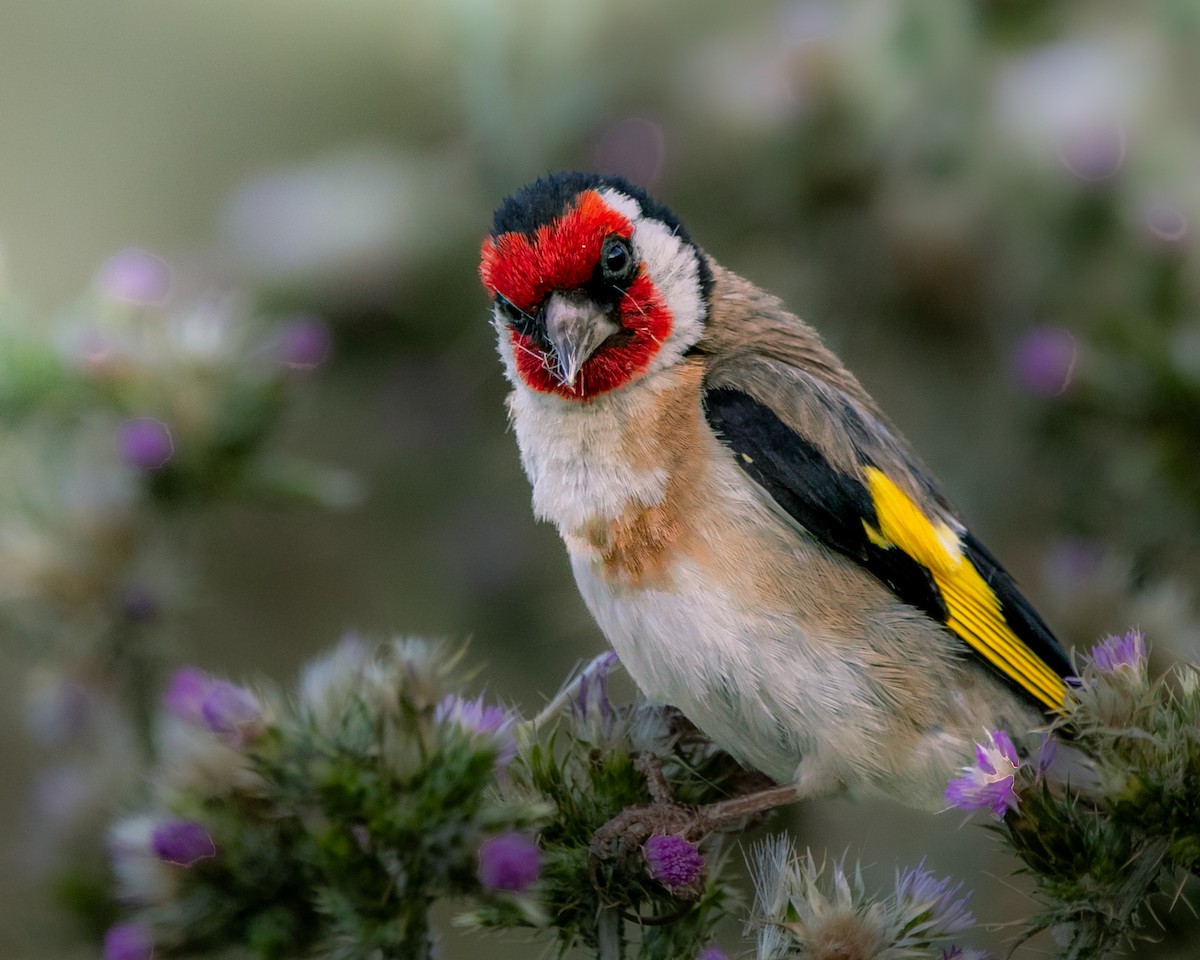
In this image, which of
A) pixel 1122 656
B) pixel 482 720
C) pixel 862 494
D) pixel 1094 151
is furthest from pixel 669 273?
pixel 1094 151

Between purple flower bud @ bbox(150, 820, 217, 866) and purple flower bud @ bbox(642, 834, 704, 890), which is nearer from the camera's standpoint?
purple flower bud @ bbox(642, 834, 704, 890)

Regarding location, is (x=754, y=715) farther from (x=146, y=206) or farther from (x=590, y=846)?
(x=146, y=206)

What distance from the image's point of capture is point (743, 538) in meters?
2.52

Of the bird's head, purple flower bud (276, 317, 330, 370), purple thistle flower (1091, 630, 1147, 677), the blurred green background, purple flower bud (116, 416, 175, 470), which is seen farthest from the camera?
the blurred green background

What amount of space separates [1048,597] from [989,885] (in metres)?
0.76

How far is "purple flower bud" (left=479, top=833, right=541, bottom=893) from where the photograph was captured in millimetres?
2053

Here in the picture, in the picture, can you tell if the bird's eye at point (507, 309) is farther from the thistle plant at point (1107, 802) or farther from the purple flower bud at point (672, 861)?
the thistle plant at point (1107, 802)

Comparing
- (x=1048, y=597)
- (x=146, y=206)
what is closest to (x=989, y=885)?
(x=1048, y=597)

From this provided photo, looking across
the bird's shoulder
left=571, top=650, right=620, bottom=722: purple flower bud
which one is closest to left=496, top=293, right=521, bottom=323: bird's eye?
the bird's shoulder

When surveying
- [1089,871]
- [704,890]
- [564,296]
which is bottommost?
[1089,871]

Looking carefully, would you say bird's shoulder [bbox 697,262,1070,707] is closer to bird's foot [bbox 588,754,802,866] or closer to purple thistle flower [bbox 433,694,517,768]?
bird's foot [bbox 588,754,802,866]

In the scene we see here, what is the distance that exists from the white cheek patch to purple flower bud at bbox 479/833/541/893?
0.97m

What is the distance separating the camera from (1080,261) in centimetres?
405

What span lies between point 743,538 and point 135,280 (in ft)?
5.48
